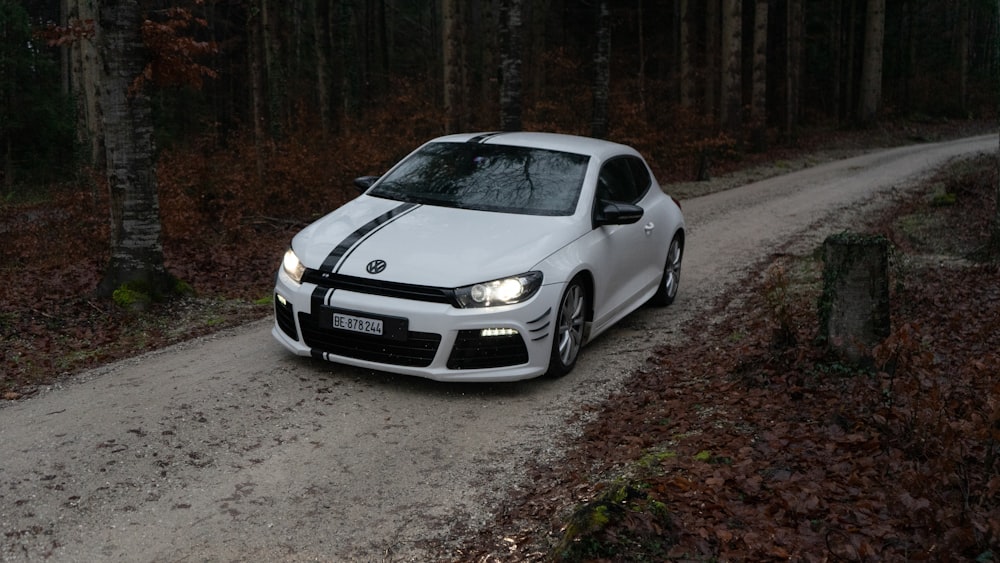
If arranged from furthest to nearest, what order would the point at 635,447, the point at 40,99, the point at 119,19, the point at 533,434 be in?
the point at 40,99, the point at 119,19, the point at 533,434, the point at 635,447

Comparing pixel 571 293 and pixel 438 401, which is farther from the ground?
pixel 571 293

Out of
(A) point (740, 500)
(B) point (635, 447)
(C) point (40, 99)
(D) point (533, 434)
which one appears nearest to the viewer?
(A) point (740, 500)

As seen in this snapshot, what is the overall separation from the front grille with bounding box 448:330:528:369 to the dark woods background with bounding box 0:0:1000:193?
552cm

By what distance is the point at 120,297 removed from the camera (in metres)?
9.20

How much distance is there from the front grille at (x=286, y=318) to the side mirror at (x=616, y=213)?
267cm

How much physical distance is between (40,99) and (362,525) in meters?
33.7

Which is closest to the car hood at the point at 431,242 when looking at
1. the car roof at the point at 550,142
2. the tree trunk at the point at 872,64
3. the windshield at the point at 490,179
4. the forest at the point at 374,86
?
the windshield at the point at 490,179

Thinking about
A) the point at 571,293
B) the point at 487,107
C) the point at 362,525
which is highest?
the point at 487,107

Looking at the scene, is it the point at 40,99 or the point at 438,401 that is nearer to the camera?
the point at 438,401

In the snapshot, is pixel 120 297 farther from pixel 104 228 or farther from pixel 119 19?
pixel 104 228

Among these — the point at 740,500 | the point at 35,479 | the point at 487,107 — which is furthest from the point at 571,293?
the point at 487,107

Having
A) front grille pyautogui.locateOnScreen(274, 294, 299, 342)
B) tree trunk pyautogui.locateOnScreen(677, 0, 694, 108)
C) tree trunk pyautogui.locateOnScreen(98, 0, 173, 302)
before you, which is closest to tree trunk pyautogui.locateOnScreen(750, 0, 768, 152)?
tree trunk pyautogui.locateOnScreen(677, 0, 694, 108)

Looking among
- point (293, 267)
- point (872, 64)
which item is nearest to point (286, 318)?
point (293, 267)

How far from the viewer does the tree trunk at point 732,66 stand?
2647 cm
